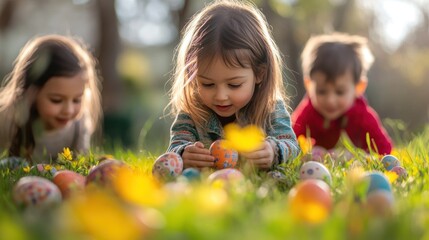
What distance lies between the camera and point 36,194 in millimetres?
1814

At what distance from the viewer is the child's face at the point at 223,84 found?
3.05 meters

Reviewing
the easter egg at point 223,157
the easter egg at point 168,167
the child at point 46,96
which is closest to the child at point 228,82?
the easter egg at point 223,157

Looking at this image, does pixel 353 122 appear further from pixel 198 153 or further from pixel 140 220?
pixel 140 220

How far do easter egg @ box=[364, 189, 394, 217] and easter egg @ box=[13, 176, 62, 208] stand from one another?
88 cm

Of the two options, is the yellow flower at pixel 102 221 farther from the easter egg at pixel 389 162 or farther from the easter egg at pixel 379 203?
the easter egg at pixel 389 162

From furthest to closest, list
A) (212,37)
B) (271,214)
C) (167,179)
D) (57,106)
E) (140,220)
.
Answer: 1. (57,106)
2. (212,37)
3. (167,179)
4. (271,214)
5. (140,220)

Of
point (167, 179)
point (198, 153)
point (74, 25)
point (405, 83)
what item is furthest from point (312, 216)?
point (74, 25)

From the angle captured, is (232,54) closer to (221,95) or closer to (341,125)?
(221,95)

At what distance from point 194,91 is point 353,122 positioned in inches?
73.9

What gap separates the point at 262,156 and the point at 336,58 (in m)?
2.27

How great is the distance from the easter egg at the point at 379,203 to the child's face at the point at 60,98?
2900 millimetres

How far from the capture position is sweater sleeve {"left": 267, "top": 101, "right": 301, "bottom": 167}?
3.02 m

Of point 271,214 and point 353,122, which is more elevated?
point 271,214

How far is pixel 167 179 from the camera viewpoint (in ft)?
7.48
